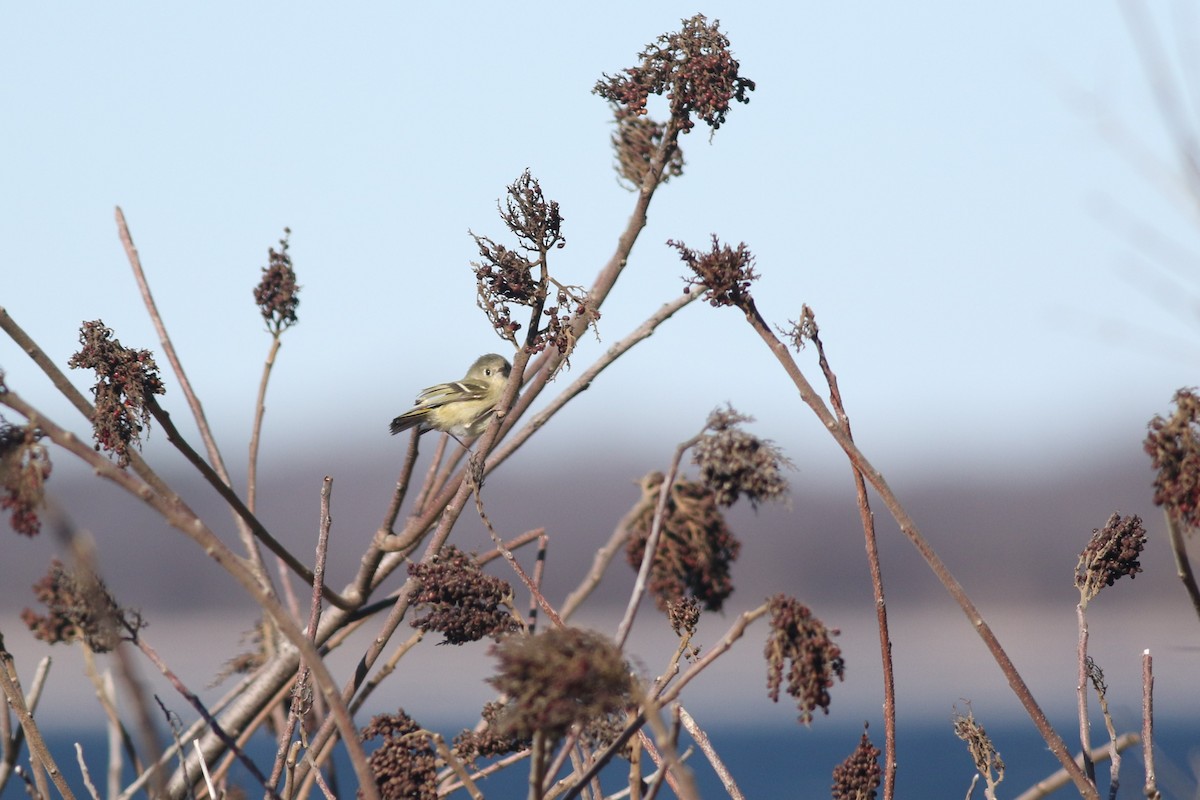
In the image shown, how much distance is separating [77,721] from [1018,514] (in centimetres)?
6179

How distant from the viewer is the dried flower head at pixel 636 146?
10.5 ft

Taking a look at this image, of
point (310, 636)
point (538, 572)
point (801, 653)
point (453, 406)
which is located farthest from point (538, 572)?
point (453, 406)

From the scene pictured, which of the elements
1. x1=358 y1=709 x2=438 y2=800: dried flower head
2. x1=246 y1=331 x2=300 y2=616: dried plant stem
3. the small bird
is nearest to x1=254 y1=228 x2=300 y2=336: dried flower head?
x1=246 y1=331 x2=300 y2=616: dried plant stem

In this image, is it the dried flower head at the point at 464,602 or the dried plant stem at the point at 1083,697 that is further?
the dried flower head at the point at 464,602

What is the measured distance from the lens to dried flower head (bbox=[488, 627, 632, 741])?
1.59m

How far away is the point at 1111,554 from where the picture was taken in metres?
2.43

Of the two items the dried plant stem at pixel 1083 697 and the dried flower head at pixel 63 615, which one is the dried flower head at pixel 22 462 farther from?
the dried plant stem at pixel 1083 697

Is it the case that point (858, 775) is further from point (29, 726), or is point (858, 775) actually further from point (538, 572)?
point (29, 726)

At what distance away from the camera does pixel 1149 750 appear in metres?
2.31

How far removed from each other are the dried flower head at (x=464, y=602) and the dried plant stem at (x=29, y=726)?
712 millimetres

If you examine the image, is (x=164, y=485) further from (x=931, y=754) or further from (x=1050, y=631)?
(x=1050, y=631)

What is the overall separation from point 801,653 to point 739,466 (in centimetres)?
36

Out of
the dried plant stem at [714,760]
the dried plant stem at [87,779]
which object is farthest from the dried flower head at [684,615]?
the dried plant stem at [87,779]

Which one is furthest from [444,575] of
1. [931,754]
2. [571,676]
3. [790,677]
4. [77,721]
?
[77,721]
